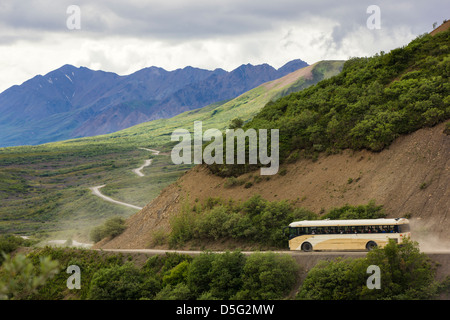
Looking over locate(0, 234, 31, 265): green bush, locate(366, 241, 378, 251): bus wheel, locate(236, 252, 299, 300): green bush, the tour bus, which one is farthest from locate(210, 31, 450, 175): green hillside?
locate(0, 234, 31, 265): green bush

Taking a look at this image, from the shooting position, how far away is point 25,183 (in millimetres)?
125938

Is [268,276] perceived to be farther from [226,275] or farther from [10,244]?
[10,244]

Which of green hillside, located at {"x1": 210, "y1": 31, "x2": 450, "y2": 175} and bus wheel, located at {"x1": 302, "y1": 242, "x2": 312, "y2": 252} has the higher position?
green hillside, located at {"x1": 210, "y1": 31, "x2": 450, "y2": 175}

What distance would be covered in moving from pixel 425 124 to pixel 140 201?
207ft

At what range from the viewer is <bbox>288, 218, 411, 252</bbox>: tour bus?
1085 inches

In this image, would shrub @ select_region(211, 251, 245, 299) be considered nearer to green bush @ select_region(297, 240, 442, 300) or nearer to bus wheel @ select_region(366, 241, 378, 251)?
green bush @ select_region(297, 240, 442, 300)

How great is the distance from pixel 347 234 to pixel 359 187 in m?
8.03

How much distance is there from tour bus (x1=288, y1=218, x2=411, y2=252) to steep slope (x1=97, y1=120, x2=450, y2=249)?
9.06ft

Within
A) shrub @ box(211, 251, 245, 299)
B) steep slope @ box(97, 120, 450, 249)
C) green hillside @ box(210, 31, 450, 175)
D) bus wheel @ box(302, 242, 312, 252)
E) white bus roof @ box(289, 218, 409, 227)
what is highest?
green hillside @ box(210, 31, 450, 175)

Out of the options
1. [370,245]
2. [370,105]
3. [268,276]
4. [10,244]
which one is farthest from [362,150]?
[10,244]

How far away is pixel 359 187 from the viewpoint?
117 feet
